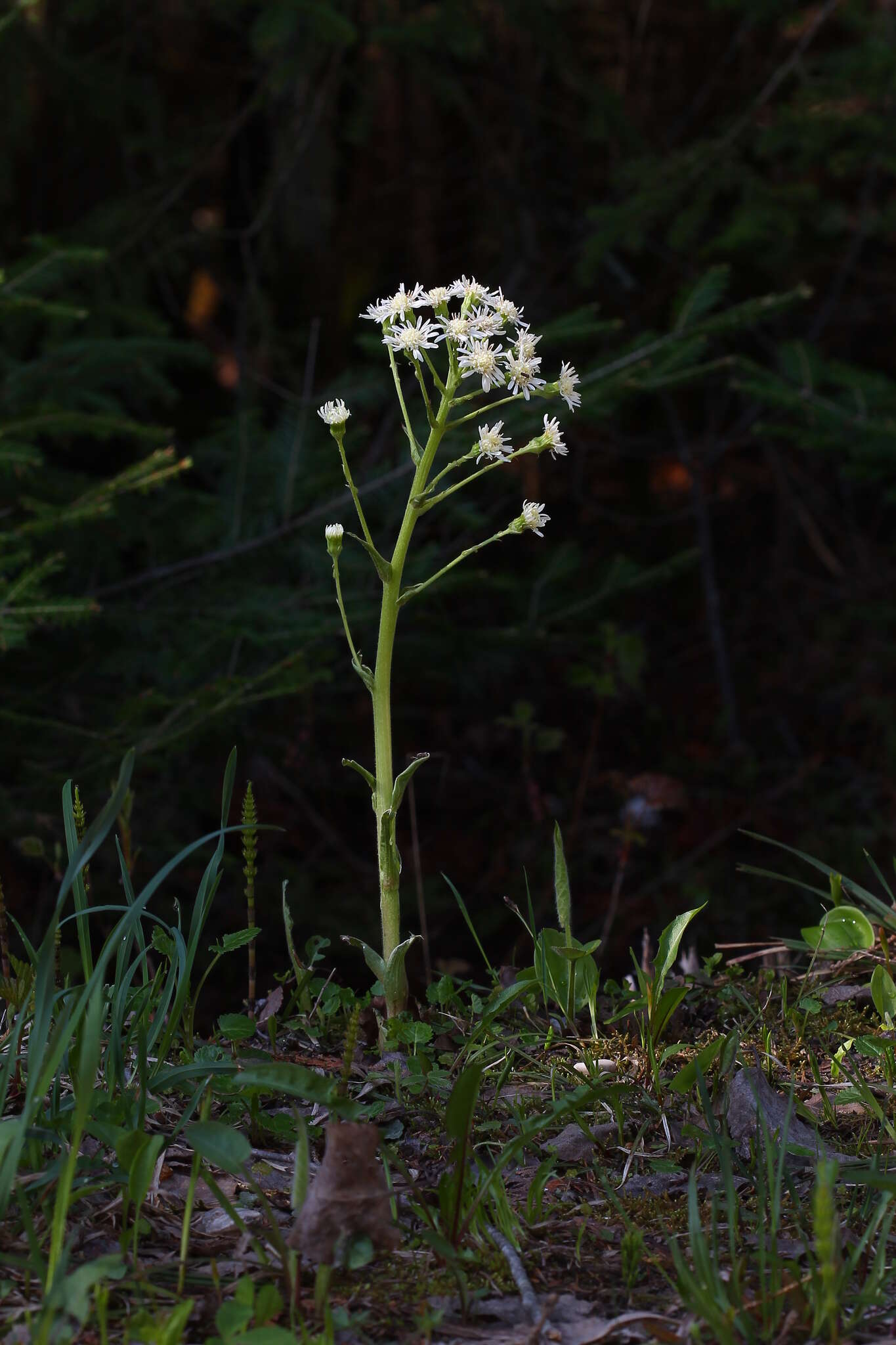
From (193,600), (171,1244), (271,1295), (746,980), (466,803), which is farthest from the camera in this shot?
(466,803)

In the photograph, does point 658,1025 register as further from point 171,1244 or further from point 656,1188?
point 171,1244

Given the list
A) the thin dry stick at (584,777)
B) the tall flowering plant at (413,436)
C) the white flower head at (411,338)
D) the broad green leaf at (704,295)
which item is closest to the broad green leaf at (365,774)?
the tall flowering plant at (413,436)

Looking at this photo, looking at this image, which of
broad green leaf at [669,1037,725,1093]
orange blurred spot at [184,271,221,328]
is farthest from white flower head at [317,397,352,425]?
orange blurred spot at [184,271,221,328]

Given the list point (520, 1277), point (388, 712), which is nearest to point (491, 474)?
point (388, 712)

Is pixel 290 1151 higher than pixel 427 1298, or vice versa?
pixel 290 1151

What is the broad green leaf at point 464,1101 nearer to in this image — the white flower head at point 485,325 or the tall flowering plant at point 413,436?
the tall flowering plant at point 413,436

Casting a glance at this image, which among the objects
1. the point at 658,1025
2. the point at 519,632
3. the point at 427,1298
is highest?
the point at 519,632

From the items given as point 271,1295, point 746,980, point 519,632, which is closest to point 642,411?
point 519,632
